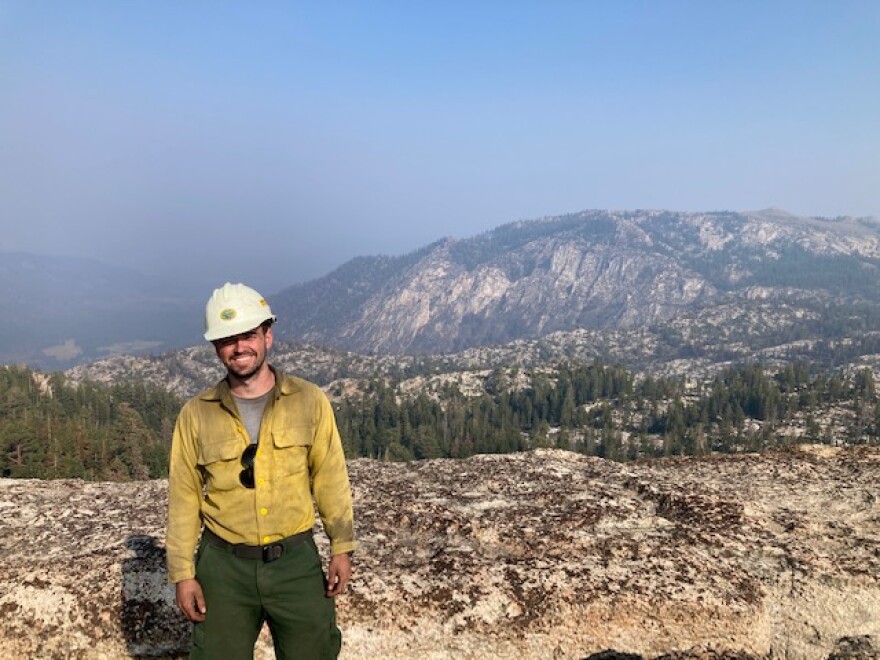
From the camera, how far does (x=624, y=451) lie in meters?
173

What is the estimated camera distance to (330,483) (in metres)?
8.33

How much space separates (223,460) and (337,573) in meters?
2.24

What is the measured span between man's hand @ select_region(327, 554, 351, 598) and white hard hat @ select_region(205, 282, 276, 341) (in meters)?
3.46

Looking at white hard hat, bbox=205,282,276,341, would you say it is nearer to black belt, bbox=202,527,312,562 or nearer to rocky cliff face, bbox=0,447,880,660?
black belt, bbox=202,527,312,562

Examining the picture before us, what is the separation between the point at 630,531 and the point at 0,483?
20.7 metres

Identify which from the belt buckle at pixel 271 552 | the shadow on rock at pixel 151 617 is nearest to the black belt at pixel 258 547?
the belt buckle at pixel 271 552

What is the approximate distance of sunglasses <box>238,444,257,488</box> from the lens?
7.67 meters

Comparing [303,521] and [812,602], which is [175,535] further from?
[812,602]

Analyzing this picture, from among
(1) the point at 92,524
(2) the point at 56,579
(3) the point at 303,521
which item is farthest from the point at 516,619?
(1) the point at 92,524

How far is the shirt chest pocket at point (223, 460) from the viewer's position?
768 cm

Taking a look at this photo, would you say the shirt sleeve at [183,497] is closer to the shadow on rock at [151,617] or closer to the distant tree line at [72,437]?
the shadow on rock at [151,617]

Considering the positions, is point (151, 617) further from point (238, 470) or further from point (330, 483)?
point (330, 483)

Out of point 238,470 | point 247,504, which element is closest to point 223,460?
point 238,470

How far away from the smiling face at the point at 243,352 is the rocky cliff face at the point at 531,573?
703 centimetres
